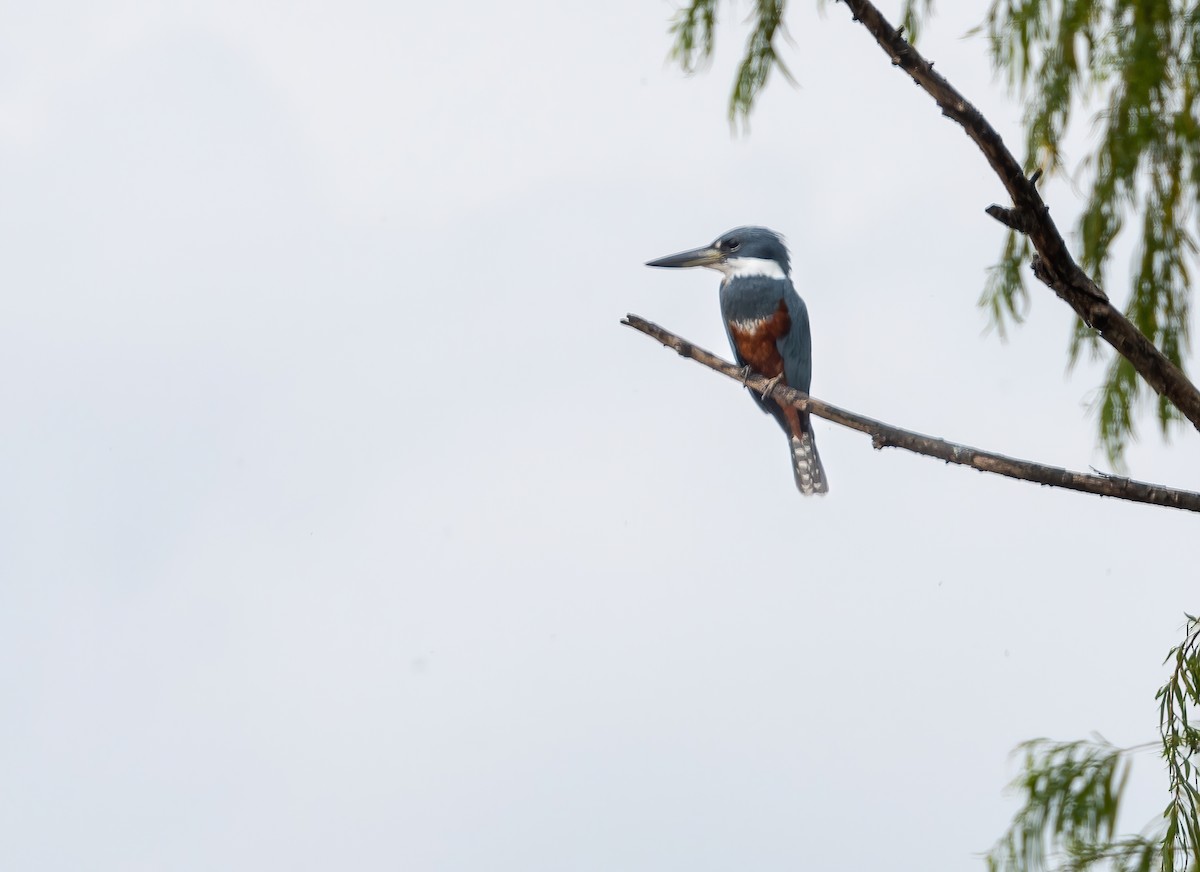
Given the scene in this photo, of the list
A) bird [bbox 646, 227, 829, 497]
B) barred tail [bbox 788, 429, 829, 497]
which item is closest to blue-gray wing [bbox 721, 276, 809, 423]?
bird [bbox 646, 227, 829, 497]

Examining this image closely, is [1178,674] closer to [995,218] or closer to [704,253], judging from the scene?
[995,218]

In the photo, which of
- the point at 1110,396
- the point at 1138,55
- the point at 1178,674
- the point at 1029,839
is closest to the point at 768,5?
the point at 1138,55

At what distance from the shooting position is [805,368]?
12.3ft

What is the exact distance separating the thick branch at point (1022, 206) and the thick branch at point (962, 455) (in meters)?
0.19

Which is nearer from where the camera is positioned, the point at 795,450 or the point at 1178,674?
the point at 1178,674

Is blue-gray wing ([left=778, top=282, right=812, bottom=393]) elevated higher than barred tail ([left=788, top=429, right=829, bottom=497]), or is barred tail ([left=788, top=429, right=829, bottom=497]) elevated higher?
blue-gray wing ([left=778, top=282, right=812, bottom=393])

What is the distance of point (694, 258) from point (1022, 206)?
2269 millimetres

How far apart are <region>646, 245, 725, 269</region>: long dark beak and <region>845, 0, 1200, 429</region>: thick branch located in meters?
2.18

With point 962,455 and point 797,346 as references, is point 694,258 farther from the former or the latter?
point 962,455

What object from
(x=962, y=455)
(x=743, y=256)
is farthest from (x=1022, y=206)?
(x=743, y=256)

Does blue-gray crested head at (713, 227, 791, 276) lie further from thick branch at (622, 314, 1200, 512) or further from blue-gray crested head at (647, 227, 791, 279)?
thick branch at (622, 314, 1200, 512)

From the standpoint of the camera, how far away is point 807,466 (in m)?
3.69

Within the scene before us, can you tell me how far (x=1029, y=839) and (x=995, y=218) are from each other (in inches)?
45.6

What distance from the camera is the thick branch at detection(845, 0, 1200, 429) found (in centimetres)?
166
